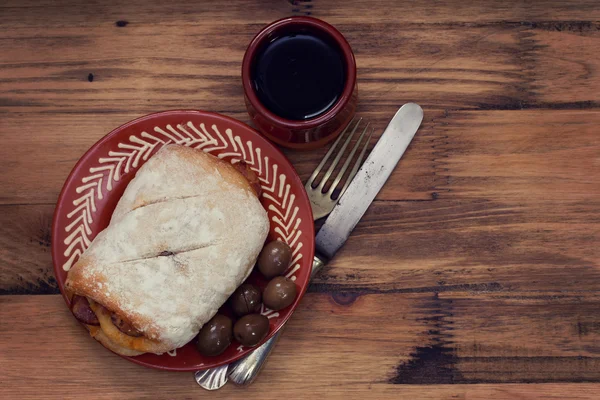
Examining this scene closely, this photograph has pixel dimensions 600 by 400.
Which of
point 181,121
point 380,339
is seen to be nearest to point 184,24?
point 181,121

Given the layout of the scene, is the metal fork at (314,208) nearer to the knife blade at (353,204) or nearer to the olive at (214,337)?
the knife blade at (353,204)

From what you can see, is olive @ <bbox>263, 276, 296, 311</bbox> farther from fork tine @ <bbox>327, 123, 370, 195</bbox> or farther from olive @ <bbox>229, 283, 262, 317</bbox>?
fork tine @ <bbox>327, 123, 370, 195</bbox>

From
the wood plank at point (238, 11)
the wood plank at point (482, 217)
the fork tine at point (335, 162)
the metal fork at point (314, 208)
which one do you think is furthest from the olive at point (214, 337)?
the wood plank at point (238, 11)

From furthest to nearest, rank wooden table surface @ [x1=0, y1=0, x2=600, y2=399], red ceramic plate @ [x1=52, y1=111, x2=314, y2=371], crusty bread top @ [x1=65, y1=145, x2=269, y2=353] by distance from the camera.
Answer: wooden table surface @ [x1=0, y1=0, x2=600, y2=399]
red ceramic plate @ [x1=52, y1=111, x2=314, y2=371]
crusty bread top @ [x1=65, y1=145, x2=269, y2=353]

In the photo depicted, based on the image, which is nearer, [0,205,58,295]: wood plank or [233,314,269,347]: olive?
[233,314,269,347]: olive

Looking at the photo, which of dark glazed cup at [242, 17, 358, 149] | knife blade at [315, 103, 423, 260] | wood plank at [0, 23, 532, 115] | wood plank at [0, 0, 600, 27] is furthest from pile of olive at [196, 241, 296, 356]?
wood plank at [0, 0, 600, 27]

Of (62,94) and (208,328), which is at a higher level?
(62,94)

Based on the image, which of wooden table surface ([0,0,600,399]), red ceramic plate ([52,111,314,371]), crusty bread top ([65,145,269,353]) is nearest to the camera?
crusty bread top ([65,145,269,353])

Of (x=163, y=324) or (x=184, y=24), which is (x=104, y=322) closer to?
(x=163, y=324)
